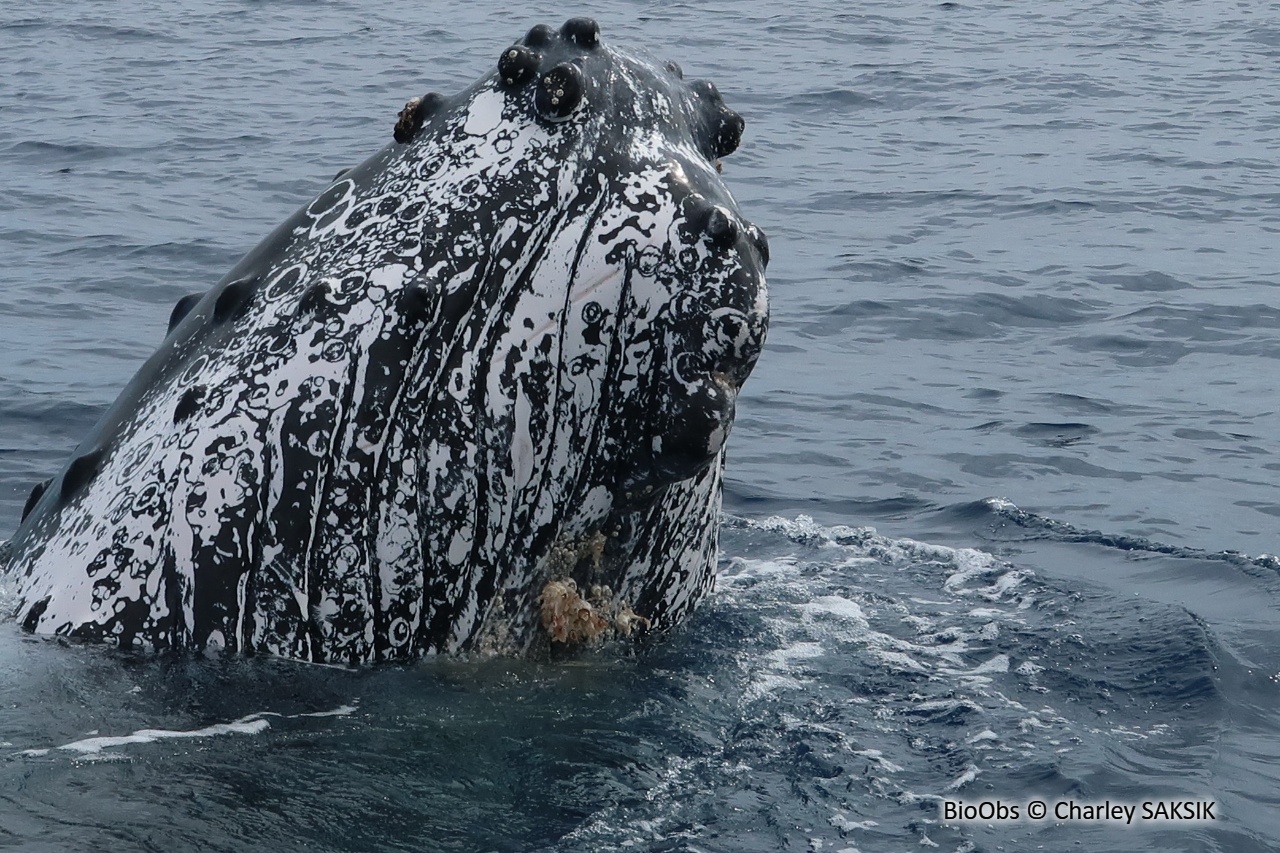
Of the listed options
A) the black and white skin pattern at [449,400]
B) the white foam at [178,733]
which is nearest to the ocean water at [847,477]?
the white foam at [178,733]

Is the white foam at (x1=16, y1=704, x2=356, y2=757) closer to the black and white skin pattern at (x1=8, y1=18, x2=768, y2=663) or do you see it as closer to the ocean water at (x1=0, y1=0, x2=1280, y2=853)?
the ocean water at (x1=0, y1=0, x2=1280, y2=853)

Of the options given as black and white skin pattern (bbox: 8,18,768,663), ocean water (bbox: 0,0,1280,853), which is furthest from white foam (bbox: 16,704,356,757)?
black and white skin pattern (bbox: 8,18,768,663)

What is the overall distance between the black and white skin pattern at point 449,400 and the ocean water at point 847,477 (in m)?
0.29

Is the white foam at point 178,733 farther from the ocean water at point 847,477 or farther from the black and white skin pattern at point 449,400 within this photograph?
the black and white skin pattern at point 449,400

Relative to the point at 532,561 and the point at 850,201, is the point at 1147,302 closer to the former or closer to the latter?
the point at 850,201

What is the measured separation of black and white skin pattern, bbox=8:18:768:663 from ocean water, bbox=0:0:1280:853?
29 centimetres

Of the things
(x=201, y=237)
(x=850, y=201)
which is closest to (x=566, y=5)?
(x=850, y=201)

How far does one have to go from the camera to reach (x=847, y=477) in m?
12.3

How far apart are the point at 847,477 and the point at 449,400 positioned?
23.7 ft

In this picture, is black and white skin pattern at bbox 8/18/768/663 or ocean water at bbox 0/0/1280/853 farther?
ocean water at bbox 0/0/1280/853

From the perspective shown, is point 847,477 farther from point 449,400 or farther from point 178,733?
point 178,733

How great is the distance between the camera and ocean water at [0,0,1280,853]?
5559mm

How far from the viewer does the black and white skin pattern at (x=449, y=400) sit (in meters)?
5.44

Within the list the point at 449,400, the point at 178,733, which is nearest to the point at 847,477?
the point at 449,400
